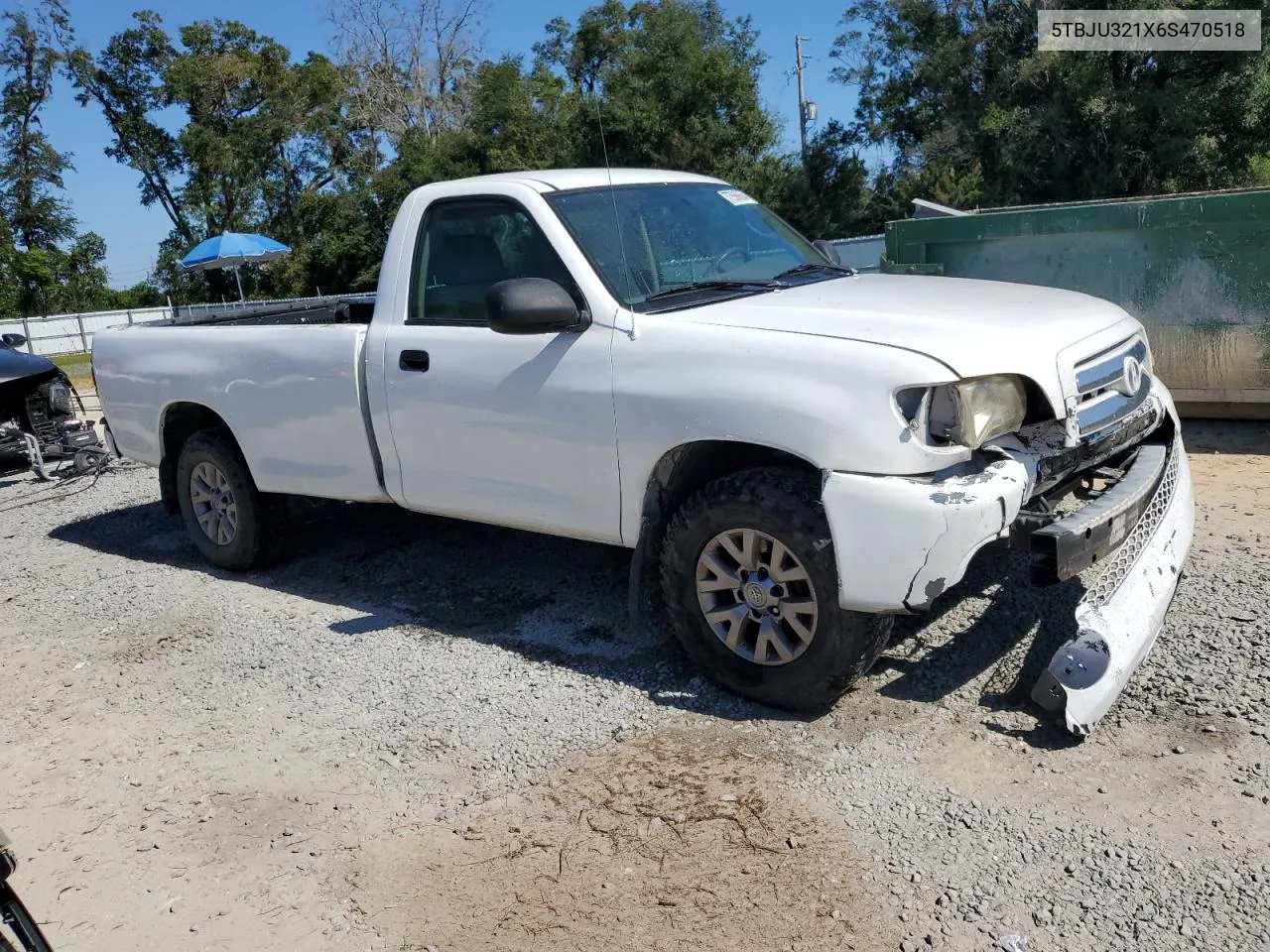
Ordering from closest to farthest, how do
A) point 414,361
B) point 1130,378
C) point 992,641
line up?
point 1130,378 → point 992,641 → point 414,361

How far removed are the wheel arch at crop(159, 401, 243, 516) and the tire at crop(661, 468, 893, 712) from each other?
3.31 m

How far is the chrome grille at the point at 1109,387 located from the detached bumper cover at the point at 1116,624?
0.37 metres

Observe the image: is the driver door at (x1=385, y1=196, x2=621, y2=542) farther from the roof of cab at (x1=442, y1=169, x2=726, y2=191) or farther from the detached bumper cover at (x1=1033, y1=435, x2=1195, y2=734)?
the detached bumper cover at (x1=1033, y1=435, x2=1195, y2=734)

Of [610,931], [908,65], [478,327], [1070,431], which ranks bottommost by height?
[610,931]

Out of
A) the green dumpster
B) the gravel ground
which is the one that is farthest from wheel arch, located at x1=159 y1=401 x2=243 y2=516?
the green dumpster

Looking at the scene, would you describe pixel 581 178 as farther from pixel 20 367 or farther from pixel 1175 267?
A: pixel 20 367

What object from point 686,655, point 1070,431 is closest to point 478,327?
point 686,655

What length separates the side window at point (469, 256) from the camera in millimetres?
4867

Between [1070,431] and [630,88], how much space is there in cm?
3467

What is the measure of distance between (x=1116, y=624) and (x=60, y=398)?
9.32 meters

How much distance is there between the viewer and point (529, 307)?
14.3ft

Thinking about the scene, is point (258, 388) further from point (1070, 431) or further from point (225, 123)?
point (225, 123)

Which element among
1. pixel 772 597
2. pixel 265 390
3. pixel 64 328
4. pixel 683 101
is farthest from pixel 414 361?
pixel 64 328

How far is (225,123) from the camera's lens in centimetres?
5053
